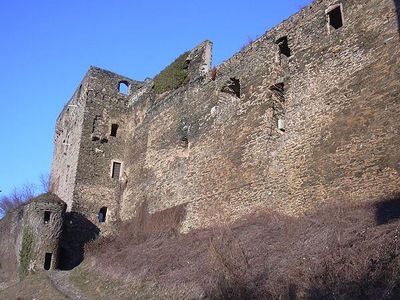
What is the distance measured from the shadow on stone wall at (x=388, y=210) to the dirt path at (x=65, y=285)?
8765mm

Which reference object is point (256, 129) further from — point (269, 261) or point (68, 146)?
point (68, 146)

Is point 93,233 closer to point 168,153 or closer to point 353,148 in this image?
point 168,153

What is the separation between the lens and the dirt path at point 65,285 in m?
15.3

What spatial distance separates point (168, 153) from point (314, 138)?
8693 millimetres

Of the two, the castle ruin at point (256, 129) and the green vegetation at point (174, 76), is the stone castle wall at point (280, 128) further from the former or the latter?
the green vegetation at point (174, 76)

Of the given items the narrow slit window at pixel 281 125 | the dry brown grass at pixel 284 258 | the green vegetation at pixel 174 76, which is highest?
the green vegetation at pixel 174 76

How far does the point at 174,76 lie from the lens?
76.5ft

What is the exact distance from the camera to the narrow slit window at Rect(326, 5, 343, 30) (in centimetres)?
1516

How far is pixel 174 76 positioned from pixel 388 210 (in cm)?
1407

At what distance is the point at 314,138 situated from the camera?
14688 mm

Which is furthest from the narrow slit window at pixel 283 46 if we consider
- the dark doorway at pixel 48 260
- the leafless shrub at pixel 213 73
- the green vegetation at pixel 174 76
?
the dark doorway at pixel 48 260

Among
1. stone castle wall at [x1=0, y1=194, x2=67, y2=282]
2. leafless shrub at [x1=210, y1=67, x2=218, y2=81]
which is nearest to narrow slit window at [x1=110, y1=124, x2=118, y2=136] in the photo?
stone castle wall at [x1=0, y1=194, x2=67, y2=282]

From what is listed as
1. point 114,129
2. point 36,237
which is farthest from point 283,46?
point 36,237

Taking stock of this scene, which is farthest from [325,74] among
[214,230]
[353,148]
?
[214,230]
